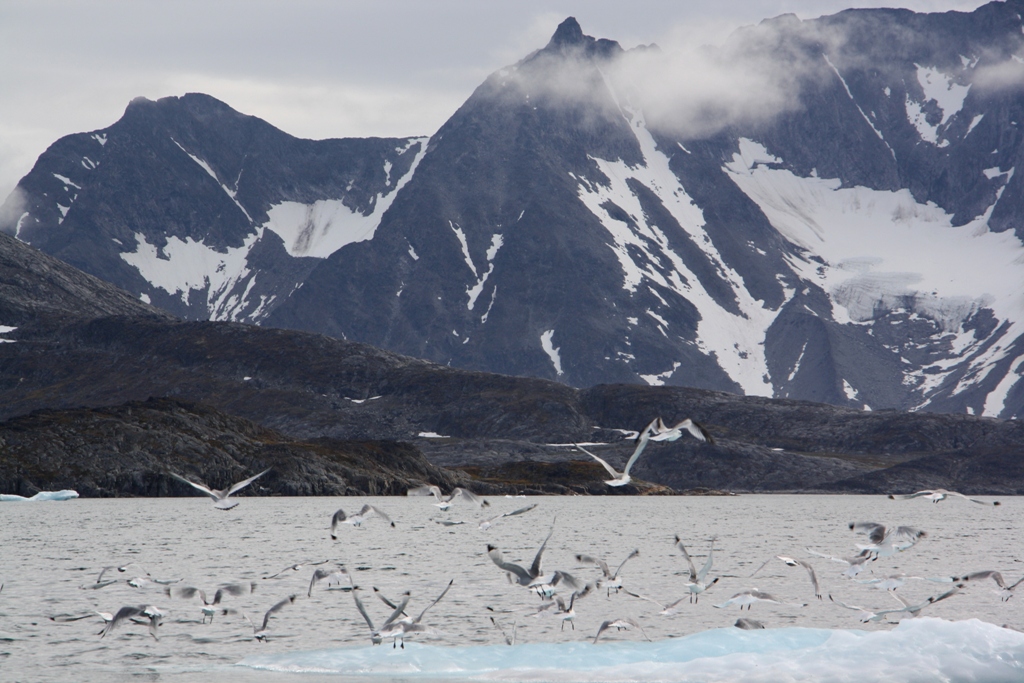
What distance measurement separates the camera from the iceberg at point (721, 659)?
2977 cm

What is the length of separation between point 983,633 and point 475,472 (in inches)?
6373

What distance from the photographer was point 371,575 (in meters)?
54.1

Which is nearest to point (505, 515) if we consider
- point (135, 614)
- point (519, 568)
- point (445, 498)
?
point (519, 568)

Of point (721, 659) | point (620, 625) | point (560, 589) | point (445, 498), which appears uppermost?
point (445, 498)

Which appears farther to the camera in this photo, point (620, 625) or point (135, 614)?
point (620, 625)

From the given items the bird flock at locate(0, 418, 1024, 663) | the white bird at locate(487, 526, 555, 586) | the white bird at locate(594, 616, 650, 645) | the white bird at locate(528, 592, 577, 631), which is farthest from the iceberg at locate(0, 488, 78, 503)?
the white bird at locate(487, 526, 555, 586)

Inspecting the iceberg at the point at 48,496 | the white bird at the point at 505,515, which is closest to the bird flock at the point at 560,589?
the white bird at the point at 505,515

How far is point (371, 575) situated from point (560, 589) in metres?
9.92

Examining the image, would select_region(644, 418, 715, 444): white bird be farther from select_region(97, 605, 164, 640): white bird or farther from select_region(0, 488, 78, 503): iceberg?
select_region(0, 488, 78, 503): iceberg

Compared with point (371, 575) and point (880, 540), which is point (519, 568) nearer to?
point (880, 540)

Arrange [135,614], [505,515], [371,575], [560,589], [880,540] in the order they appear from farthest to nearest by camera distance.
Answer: [371,575], [560,589], [880,540], [505,515], [135,614]

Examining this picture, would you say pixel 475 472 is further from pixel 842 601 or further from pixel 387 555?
pixel 842 601

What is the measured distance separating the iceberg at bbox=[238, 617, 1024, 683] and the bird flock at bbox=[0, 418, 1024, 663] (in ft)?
3.01

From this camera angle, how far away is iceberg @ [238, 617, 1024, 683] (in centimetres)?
2977
